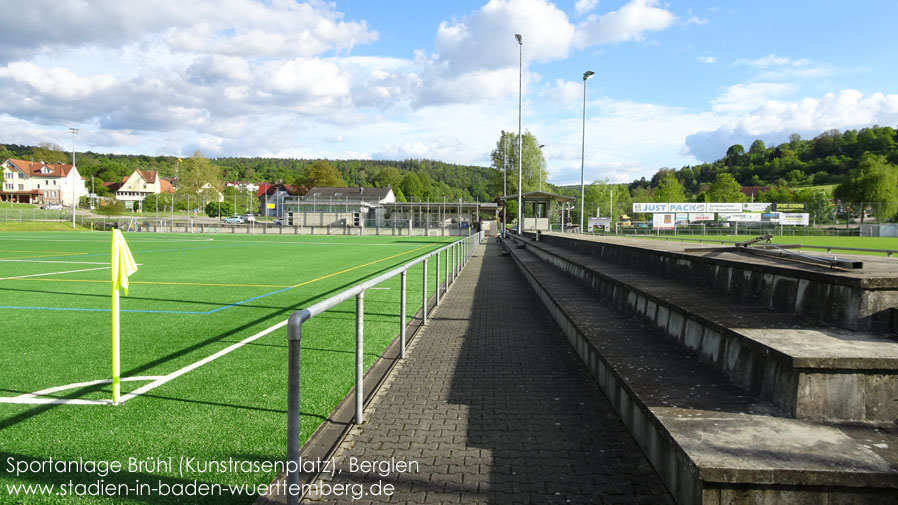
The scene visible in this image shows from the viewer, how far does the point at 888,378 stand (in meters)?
2.65

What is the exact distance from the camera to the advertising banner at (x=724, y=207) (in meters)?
59.2

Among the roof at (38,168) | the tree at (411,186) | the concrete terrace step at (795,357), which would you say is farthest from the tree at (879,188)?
the roof at (38,168)

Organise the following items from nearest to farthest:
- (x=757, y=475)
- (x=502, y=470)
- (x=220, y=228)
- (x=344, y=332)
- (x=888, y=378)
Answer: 1. (x=757, y=475)
2. (x=888, y=378)
3. (x=502, y=470)
4. (x=344, y=332)
5. (x=220, y=228)

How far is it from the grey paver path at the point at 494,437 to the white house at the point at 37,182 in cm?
11987

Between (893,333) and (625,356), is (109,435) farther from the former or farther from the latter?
(893,333)

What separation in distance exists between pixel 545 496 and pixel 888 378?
1833 millimetres

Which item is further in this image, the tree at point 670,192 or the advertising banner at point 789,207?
the tree at point 670,192

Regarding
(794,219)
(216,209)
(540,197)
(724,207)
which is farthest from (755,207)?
(216,209)

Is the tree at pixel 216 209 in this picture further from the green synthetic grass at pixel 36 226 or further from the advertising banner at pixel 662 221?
the advertising banner at pixel 662 221

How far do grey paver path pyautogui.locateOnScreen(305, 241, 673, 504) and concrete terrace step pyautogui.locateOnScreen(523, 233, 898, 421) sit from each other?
838 mm

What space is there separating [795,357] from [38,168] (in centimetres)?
13711

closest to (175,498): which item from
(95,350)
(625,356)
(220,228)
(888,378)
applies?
(625,356)

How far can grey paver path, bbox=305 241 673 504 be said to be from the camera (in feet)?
8.99

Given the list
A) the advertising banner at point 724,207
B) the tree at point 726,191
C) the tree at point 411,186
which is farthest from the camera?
the tree at point 411,186
